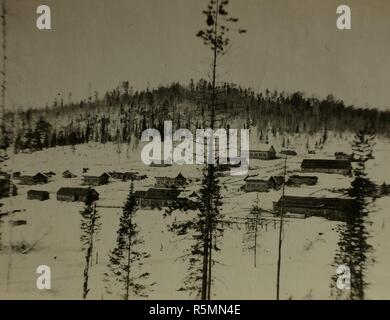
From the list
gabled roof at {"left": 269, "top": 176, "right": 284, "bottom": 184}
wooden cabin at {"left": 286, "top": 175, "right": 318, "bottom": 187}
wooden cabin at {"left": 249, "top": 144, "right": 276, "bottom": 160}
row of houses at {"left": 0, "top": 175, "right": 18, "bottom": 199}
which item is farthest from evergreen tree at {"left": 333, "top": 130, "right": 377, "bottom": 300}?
row of houses at {"left": 0, "top": 175, "right": 18, "bottom": 199}

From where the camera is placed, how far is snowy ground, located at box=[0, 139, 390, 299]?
4.98m

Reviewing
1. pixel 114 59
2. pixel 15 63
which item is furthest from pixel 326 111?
pixel 15 63

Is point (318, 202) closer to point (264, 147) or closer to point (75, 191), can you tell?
point (264, 147)

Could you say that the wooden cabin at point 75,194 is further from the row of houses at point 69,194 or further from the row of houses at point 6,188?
the row of houses at point 6,188

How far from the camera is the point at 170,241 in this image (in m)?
5.06

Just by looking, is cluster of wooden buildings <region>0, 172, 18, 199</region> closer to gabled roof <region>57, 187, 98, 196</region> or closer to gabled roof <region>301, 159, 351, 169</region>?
gabled roof <region>57, 187, 98, 196</region>

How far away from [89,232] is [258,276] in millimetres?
1583

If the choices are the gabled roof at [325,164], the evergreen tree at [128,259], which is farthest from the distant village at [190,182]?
the evergreen tree at [128,259]

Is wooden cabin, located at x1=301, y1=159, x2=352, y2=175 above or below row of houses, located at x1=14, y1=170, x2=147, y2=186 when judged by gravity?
above

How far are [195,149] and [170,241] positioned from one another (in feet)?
2.86

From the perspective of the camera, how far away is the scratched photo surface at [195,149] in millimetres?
4996

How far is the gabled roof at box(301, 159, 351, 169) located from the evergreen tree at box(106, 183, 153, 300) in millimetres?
1645

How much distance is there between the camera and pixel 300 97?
516cm
